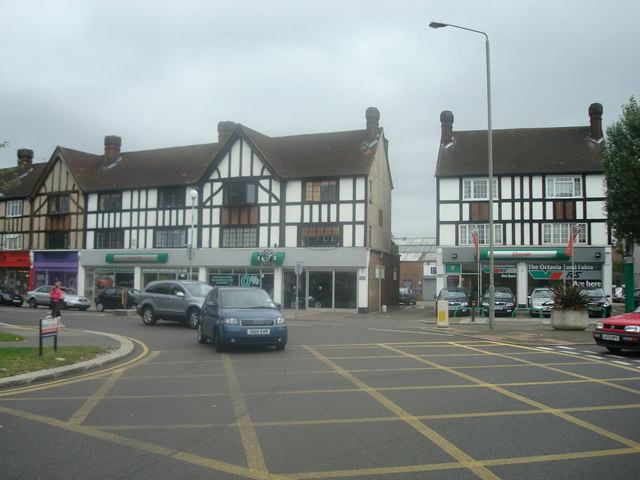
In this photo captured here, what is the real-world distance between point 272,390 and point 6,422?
3685mm

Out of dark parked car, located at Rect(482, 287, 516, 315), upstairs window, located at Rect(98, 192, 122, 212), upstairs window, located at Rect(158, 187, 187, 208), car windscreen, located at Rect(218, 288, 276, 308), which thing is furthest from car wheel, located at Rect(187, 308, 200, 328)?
upstairs window, located at Rect(98, 192, 122, 212)

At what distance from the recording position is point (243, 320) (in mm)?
13422

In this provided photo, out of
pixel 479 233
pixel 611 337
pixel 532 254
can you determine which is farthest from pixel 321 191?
pixel 611 337

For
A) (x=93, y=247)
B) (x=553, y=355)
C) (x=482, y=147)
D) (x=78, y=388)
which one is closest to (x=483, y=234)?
(x=482, y=147)

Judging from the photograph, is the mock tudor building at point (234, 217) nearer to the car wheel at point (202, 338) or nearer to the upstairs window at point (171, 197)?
the upstairs window at point (171, 197)

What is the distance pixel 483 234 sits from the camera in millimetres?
37719

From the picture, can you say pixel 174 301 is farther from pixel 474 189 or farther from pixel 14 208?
pixel 14 208

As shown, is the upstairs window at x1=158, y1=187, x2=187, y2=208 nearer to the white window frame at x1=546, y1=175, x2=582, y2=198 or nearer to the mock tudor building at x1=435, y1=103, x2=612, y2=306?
the mock tudor building at x1=435, y1=103, x2=612, y2=306

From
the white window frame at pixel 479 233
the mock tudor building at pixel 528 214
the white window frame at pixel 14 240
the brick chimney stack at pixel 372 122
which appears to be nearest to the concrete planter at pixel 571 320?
the mock tudor building at pixel 528 214

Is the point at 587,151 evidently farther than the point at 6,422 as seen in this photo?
Yes

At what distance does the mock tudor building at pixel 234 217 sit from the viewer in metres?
35.8

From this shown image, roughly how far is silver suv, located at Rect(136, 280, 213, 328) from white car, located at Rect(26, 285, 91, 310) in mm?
14071

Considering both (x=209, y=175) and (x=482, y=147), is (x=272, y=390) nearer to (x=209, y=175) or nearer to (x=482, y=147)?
(x=209, y=175)

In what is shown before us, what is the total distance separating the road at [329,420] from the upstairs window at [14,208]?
4172 cm
